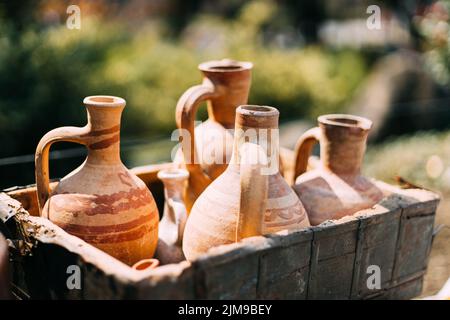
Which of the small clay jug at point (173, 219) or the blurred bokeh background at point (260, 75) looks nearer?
the small clay jug at point (173, 219)

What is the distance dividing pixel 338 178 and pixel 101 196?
1.13 meters

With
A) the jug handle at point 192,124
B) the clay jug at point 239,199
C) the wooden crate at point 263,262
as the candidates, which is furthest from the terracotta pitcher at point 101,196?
the jug handle at point 192,124

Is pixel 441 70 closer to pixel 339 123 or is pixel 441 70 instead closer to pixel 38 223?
pixel 339 123

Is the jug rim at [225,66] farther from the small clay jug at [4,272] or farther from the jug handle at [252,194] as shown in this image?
the small clay jug at [4,272]

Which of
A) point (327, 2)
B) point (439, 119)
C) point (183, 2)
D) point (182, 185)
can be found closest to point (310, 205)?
point (182, 185)

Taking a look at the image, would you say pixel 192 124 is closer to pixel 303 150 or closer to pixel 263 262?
pixel 303 150

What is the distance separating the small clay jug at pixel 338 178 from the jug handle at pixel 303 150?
6cm

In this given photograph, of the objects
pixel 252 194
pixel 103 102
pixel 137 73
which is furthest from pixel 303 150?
pixel 137 73

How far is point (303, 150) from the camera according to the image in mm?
2734

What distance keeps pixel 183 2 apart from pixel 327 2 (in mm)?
3906

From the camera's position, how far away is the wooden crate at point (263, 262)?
1.69 m

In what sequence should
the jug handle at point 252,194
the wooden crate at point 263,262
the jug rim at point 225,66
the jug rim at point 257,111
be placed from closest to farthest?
the wooden crate at point 263,262
the jug handle at point 252,194
the jug rim at point 257,111
the jug rim at point 225,66

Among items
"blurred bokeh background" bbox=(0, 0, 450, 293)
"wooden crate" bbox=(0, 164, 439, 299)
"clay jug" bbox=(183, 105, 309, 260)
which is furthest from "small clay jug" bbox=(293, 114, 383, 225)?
"blurred bokeh background" bbox=(0, 0, 450, 293)

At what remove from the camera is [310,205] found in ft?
7.92
